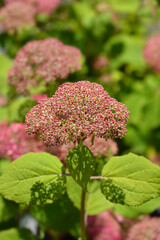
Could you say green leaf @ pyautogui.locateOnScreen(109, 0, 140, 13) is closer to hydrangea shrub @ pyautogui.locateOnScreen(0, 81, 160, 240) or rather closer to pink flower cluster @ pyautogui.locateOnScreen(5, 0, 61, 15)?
pink flower cluster @ pyautogui.locateOnScreen(5, 0, 61, 15)

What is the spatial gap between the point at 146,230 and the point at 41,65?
1.04 metres

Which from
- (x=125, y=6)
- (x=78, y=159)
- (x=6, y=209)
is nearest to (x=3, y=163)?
(x=6, y=209)

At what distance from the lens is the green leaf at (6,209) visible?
1460 mm

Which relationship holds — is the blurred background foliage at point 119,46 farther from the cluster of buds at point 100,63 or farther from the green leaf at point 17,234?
the green leaf at point 17,234

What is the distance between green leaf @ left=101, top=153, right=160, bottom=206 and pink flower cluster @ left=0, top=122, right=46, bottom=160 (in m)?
0.49

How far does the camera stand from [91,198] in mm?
1386

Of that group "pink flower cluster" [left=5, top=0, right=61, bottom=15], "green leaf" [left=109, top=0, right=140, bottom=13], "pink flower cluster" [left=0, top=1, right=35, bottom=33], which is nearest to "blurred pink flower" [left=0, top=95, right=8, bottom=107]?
"pink flower cluster" [left=0, top=1, right=35, bottom=33]

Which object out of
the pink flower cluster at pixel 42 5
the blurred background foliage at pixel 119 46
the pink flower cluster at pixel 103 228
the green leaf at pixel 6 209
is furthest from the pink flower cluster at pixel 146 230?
the pink flower cluster at pixel 42 5

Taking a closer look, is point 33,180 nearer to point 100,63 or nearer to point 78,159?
point 78,159

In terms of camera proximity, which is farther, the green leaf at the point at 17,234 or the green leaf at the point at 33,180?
the green leaf at the point at 17,234

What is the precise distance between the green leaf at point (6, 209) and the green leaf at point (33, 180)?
1.72ft

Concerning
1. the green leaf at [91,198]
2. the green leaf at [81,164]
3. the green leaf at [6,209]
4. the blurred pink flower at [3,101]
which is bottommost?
the green leaf at [6,209]

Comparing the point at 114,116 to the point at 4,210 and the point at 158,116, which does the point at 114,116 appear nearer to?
the point at 4,210

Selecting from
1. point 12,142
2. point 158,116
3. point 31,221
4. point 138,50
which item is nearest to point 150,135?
point 158,116
